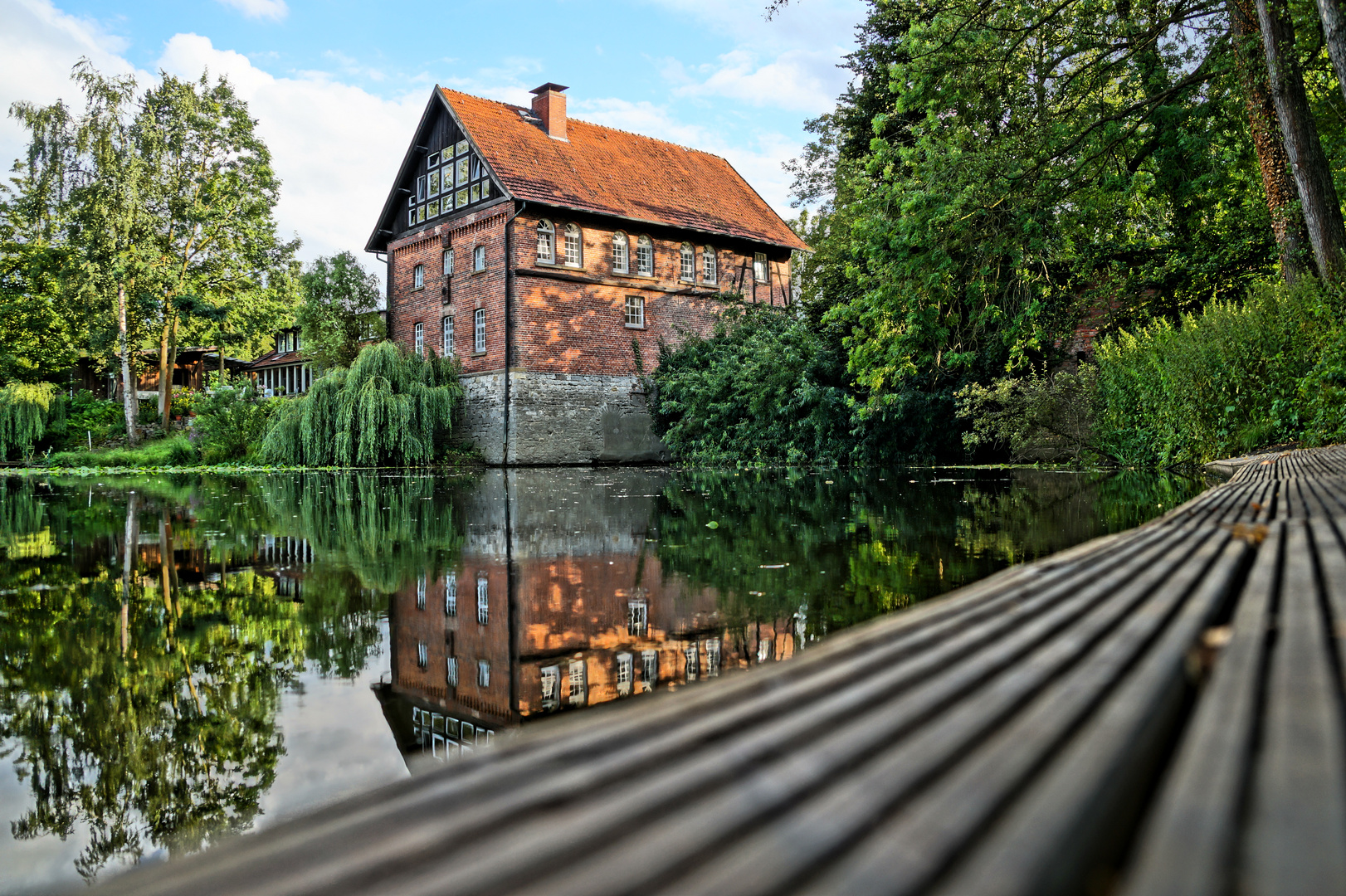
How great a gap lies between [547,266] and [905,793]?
27.6 meters

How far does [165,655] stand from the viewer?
3.39 meters

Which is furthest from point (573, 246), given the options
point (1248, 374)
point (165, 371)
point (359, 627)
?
point (359, 627)

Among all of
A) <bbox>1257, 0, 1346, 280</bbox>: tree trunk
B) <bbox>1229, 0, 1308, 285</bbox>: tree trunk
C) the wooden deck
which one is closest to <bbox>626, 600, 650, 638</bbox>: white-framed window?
the wooden deck

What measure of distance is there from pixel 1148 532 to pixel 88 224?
120 ft

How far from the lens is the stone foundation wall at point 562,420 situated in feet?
88.4

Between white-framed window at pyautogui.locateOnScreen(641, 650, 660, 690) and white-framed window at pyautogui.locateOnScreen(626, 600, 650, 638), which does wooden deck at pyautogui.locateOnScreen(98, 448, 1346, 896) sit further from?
white-framed window at pyautogui.locateOnScreen(626, 600, 650, 638)

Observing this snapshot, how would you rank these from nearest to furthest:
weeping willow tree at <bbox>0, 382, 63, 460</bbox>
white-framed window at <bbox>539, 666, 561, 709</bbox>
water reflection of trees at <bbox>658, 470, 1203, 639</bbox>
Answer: white-framed window at <bbox>539, 666, 561, 709</bbox> < water reflection of trees at <bbox>658, 470, 1203, 639</bbox> < weeping willow tree at <bbox>0, 382, 63, 460</bbox>

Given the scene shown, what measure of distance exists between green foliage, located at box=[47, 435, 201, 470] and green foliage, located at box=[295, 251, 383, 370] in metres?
5.19

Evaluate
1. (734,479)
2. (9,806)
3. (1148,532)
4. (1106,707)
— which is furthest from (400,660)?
(734,479)

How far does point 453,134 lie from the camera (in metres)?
28.5

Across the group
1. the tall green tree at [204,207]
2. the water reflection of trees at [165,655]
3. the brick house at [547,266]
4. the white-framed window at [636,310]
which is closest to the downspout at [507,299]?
the brick house at [547,266]

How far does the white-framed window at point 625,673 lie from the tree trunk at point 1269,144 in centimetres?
1235

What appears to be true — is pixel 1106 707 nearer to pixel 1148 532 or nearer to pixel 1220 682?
pixel 1220 682

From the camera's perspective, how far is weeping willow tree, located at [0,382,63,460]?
30.6 m
